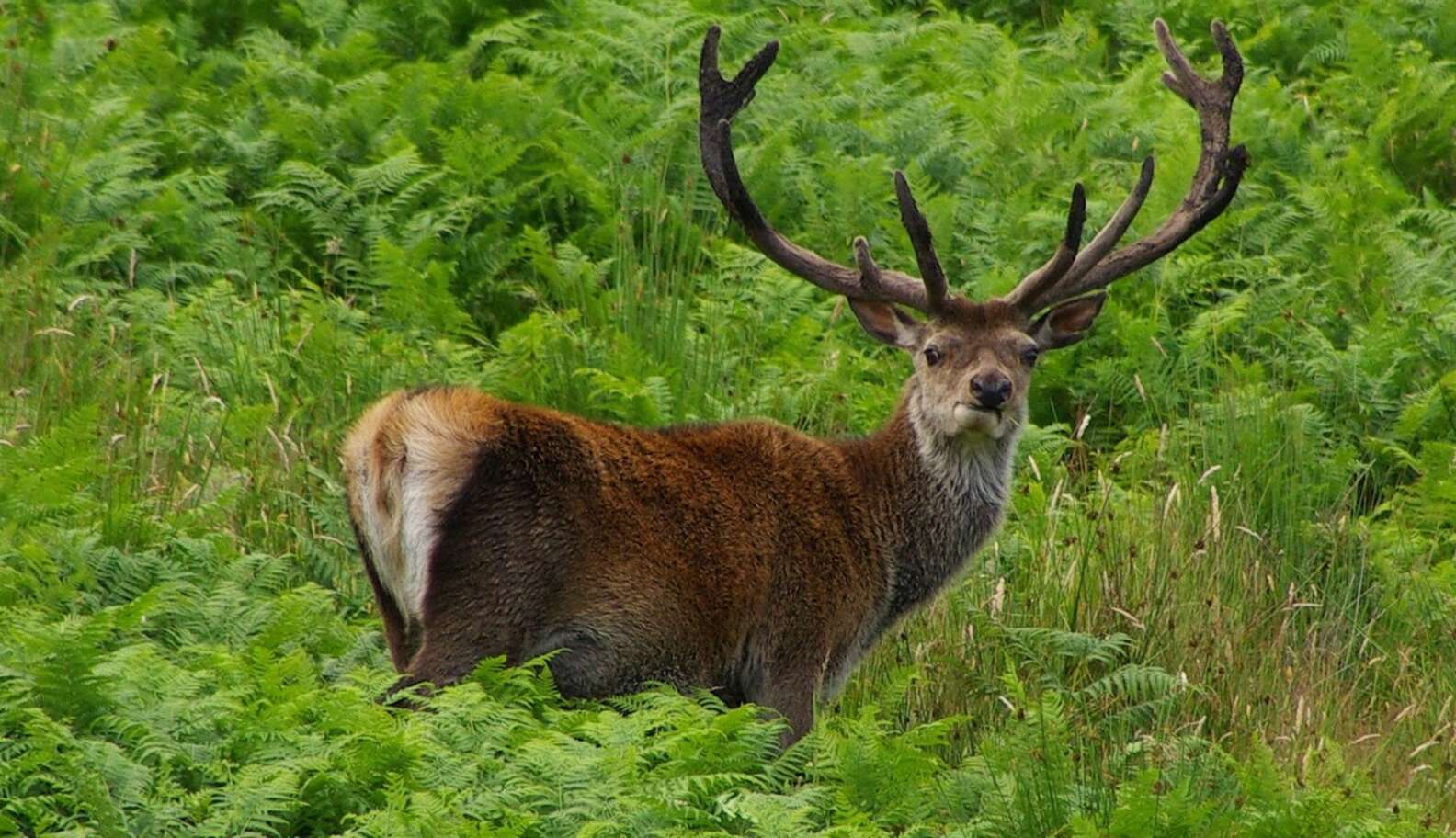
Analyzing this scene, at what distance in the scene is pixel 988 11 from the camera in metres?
14.2

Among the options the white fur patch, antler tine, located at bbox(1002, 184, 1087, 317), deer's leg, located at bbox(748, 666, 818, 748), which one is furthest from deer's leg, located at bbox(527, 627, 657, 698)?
antler tine, located at bbox(1002, 184, 1087, 317)

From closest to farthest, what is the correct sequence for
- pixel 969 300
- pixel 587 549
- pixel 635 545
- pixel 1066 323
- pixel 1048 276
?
pixel 587 549
pixel 635 545
pixel 1048 276
pixel 969 300
pixel 1066 323

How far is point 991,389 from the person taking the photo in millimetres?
7469

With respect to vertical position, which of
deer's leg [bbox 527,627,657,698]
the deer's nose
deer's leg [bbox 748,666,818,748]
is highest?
the deer's nose

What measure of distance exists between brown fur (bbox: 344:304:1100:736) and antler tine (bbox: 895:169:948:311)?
0.11m

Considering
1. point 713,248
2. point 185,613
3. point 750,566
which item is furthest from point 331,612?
point 713,248

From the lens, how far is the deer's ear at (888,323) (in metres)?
8.03

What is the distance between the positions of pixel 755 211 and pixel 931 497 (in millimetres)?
1290

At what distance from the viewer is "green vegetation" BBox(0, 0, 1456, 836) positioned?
5.70m

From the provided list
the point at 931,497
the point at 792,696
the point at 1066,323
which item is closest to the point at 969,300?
the point at 1066,323

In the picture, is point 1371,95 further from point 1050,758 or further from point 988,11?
point 1050,758

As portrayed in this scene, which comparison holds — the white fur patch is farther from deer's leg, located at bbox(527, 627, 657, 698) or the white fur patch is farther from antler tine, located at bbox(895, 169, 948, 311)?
antler tine, located at bbox(895, 169, 948, 311)

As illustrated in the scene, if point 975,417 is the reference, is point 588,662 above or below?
below

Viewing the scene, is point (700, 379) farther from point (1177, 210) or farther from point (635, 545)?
point (635, 545)
